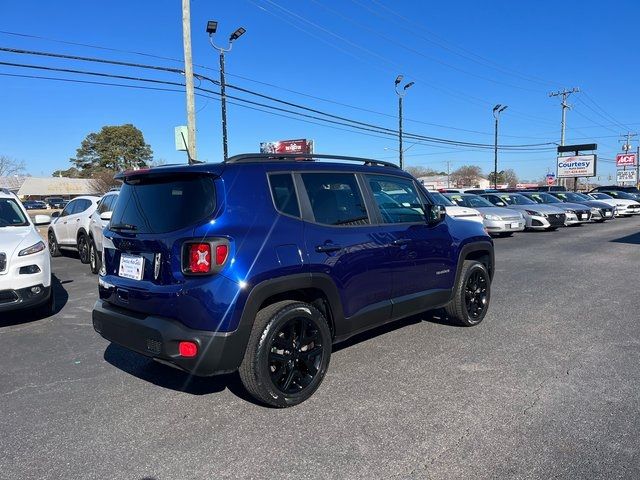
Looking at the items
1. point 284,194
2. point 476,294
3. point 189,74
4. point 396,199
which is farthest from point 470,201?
point 284,194

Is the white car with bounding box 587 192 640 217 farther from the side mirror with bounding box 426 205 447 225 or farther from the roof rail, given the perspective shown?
the roof rail

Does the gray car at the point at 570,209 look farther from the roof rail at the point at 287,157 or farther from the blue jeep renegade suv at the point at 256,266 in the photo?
the blue jeep renegade suv at the point at 256,266

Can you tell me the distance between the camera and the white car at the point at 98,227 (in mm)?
9539

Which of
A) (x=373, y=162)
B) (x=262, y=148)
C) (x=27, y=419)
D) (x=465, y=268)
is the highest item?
(x=262, y=148)

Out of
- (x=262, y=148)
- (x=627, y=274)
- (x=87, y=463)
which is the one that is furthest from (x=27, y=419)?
(x=262, y=148)

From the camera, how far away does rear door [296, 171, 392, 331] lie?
377 centimetres

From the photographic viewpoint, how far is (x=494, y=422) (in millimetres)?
3299

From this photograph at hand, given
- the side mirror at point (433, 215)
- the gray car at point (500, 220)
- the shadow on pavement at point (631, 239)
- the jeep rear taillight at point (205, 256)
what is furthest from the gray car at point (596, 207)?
the jeep rear taillight at point (205, 256)

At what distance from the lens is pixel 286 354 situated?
3.61m

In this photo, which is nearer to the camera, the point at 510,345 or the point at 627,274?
the point at 510,345

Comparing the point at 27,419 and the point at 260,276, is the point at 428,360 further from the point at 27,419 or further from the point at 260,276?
the point at 27,419

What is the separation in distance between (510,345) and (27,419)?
14.3 ft

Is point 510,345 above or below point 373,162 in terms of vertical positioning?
below

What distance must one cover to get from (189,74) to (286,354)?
14608mm
